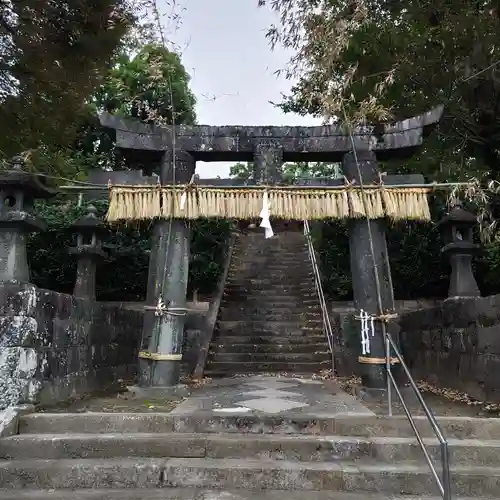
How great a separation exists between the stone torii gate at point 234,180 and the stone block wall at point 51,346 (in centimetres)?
84

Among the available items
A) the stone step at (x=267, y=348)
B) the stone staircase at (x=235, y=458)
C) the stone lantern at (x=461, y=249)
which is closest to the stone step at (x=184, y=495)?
the stone staircase at (x=235, y=458)

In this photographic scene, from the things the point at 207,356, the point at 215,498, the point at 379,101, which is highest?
the point at 379,101

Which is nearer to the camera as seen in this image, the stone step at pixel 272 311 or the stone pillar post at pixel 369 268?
the stone pillar post at pixel 369 268

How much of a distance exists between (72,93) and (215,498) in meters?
4.47

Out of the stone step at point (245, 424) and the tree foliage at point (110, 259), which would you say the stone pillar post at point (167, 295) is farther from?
the tree foliage at point (110, 259)

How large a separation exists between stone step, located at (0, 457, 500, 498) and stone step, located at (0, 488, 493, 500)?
0.24 feet

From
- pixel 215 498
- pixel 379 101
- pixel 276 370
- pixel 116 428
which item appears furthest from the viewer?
pixel 276 370

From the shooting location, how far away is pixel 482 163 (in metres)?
7.39

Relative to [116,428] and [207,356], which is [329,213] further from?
[207,356]

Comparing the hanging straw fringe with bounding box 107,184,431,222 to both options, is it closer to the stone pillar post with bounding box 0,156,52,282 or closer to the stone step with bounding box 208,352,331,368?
the stone pillar post with bounding box 0,156,52,282

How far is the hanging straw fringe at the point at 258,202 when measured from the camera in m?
6.14

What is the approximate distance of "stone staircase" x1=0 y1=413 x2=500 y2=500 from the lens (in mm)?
3721

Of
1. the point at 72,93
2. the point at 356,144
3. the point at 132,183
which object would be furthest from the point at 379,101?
the point at 72,93

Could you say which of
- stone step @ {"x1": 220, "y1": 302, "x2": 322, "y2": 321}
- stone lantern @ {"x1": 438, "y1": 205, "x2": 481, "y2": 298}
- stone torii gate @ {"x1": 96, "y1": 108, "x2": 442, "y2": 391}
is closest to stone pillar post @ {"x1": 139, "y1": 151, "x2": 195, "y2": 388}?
stone torii gate @ {"x1": 96, "y1": 108, "x2": 442, "y2": 391}
